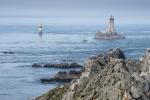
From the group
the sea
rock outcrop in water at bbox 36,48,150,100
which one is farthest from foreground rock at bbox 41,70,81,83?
rock outcrop in water at bbox 36,48,150,100

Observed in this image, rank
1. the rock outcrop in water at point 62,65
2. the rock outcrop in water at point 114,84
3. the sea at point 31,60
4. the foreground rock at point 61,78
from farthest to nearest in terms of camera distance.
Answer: the rock outcrop in water at point 62,65 < the foreground rock at point 61,78 < the sea at point 31,60 < the rock outcrop in water at point 114,84

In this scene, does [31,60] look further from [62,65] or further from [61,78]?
[61,78]

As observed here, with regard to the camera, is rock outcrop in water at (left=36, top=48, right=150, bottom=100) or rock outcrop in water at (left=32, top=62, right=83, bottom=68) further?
rock outcrop in water at (left=32, top=62, right=83, bottom=68)

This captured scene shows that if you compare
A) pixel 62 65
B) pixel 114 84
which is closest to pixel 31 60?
pixel 62 65

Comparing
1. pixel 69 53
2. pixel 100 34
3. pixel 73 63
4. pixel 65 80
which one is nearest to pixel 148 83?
pixel 65 80

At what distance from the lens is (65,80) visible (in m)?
80.9

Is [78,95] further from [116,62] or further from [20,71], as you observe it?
[20,71]

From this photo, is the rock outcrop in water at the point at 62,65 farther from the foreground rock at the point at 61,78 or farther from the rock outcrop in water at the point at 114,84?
the rock outcrop in water at the point at 114,84

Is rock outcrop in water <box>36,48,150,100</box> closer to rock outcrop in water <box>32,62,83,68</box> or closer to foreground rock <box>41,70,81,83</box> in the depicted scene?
foreground rock <box>41,70,81,83</box>

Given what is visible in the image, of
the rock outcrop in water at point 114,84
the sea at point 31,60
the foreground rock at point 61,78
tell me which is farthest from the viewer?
the foreground rock at point 61,78

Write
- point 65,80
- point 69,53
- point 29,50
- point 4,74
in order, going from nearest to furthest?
point 65,80
point 4,74
point 69,53
point 29,50

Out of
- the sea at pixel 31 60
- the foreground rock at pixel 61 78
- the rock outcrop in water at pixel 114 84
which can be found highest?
the rock outcrop in water at pixel 114 84

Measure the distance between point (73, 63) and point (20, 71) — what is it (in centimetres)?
886

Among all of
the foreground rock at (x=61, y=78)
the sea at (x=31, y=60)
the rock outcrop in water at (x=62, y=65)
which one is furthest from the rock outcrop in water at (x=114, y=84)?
the rock outcrop in water at (x=62, y=65)
